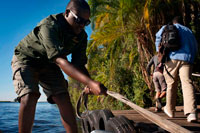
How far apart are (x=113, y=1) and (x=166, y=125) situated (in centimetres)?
818

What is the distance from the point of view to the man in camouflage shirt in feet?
6.13

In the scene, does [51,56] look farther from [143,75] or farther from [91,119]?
[143,75]

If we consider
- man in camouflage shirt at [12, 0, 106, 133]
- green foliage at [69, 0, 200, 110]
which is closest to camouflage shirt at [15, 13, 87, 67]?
man in camouflage shirt at [12, 0, 106, 133]

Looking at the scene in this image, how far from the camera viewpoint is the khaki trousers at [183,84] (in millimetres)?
2988

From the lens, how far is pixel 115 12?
8.69 metres

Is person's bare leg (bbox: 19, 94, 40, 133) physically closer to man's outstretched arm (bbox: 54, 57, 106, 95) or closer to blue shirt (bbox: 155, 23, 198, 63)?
man's outstretched arm (bbox: 54, 57, 106, 95)

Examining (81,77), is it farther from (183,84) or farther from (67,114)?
(183,84)

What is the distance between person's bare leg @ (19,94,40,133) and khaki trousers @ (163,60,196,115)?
2217 millimetres

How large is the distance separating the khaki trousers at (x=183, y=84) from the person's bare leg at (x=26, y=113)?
2217 mm

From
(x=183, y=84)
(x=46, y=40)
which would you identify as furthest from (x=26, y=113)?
(x=183, y=84)

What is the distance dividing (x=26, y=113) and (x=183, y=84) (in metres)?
2.34

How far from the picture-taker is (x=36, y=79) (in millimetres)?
2145

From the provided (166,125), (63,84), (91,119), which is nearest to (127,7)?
(91,119)

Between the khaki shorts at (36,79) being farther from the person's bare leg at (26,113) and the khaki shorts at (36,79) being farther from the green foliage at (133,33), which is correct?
the green foliage at (133,33)
